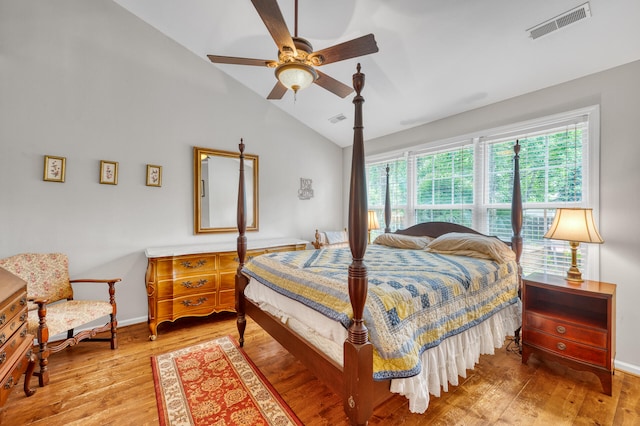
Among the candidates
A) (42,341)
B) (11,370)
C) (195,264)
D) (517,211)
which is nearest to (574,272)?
(517,211)

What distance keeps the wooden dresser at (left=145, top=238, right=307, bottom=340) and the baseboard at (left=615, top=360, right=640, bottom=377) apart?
3749mm

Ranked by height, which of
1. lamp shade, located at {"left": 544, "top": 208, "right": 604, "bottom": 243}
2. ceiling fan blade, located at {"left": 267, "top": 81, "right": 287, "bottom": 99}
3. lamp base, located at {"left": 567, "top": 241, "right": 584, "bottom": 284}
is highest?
ceiling fan blade, located at {"left": 267, "top": 81, "right": 287, "bottom": 99}

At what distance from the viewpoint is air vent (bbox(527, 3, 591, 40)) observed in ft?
6.61

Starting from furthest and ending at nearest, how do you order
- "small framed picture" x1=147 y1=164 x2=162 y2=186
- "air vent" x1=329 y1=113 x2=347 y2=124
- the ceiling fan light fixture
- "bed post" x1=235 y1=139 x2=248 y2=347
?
"air vent" x1=329 y1=113 x2=347 y2=124 → "small framed picture" x1=147 y1=164 x2=162 y2=186 → "bed post" x1=235 y1=139 x2=248 y2=347 → the ceiling fan light fixture

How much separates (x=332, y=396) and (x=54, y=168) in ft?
11.1

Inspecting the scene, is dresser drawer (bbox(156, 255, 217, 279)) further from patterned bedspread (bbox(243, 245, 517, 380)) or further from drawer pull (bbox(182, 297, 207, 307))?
patterned bedspread (bbox(243, 245, 517, 380))

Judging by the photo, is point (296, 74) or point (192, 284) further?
point (192, 284)

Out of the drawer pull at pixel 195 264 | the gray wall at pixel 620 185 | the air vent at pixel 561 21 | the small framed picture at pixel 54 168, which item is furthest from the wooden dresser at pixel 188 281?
the gray wall at pixel 620 185

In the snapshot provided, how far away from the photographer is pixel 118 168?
10.3 feet

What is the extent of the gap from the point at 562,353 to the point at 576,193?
1.48m

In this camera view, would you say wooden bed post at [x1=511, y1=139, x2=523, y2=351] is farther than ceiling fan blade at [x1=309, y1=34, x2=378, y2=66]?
Yes

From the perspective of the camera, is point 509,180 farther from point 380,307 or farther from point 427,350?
point 380,307

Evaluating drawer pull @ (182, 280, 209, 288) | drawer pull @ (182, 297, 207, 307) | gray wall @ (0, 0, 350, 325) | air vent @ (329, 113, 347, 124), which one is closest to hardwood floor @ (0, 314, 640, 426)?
drawer pull @ (182, 297, 207, 307)

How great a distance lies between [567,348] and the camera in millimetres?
2156
